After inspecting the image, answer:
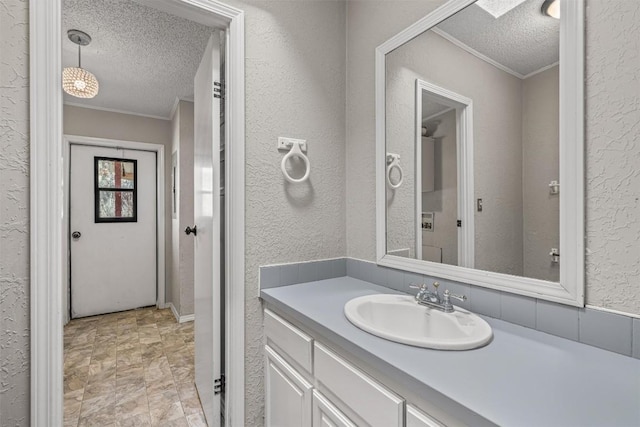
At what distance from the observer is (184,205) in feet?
11.0

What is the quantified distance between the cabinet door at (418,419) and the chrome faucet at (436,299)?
441 millimetres

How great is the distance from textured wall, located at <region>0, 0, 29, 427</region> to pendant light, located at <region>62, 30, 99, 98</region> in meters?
1.45

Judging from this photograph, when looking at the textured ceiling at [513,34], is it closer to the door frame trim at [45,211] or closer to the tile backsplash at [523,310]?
the tile backsplash at [523,310]

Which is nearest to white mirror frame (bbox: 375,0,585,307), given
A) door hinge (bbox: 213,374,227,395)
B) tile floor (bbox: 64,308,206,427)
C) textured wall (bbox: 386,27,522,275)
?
textured wall (bbox: 386,27,522,275)

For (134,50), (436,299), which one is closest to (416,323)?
(436,299)

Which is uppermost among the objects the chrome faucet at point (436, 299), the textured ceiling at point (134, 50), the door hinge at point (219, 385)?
the textured ceiling at point (134, 50)

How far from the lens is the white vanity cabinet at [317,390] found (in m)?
0.79

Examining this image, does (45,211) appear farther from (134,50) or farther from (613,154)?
(134,50)

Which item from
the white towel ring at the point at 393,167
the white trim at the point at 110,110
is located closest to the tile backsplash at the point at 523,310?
the white towel ring at the point at 393,167

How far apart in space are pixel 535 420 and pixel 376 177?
1.14m

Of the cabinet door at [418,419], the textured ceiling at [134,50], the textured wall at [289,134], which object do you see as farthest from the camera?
the textured ceiling at [134,50]

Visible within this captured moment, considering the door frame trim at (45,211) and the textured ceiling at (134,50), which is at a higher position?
the textured ceiling at (134,50)

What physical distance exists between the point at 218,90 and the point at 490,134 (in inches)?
48.3

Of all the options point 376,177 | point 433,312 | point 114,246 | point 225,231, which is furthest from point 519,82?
point 114,246
